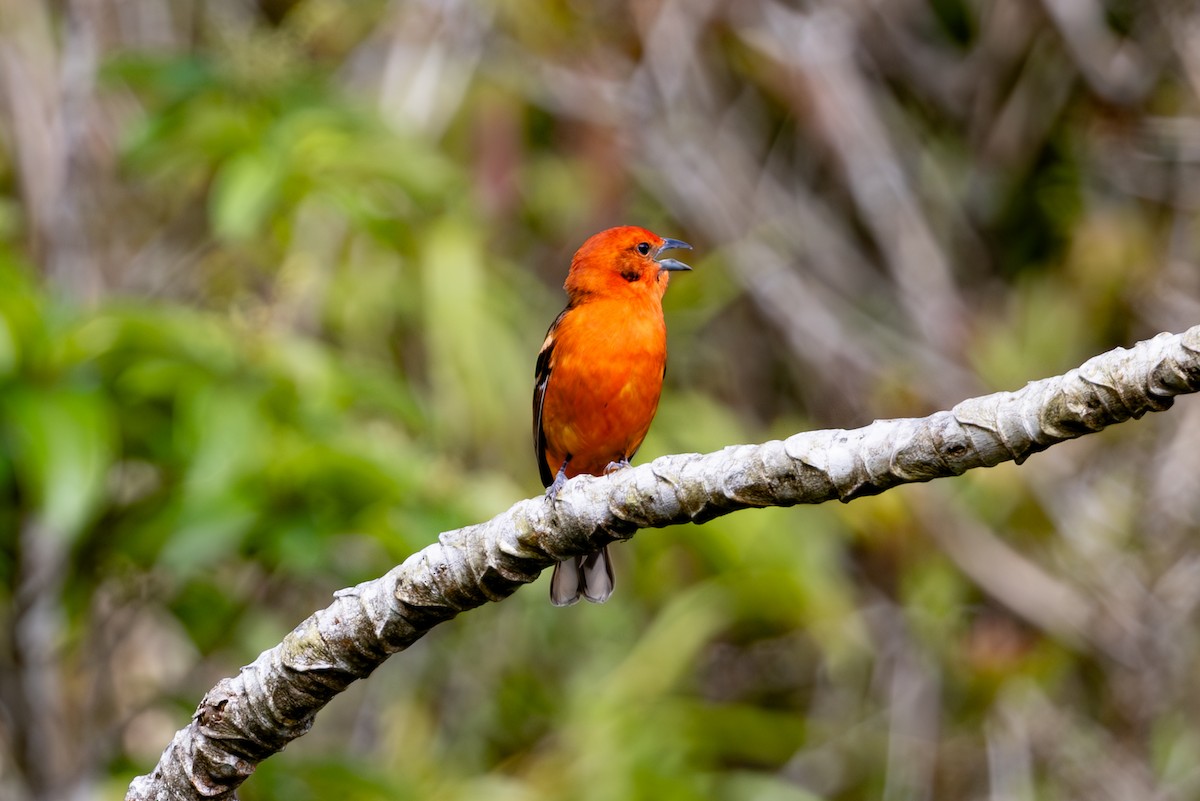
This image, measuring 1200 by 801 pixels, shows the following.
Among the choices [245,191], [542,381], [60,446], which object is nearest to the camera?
[60,446]

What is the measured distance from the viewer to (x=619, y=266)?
4.04 metres

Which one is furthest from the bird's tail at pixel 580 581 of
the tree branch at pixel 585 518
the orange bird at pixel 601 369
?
the tree branch at pixel 585 518

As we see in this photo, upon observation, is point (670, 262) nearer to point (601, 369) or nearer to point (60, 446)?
point (601, 369)

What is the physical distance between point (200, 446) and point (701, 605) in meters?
2.43

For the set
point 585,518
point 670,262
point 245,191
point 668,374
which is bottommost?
point 585,518

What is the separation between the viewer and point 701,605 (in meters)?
5.18

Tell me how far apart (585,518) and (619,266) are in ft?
6.59

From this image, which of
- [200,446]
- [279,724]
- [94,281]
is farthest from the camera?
[94,281]

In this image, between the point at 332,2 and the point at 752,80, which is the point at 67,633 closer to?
the point at 332,2

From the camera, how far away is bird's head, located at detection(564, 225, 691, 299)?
4004mm

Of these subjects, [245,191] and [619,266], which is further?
[619,266]

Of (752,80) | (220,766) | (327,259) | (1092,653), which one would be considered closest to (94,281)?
(327,259)

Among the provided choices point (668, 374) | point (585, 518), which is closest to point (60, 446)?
point (585, 518)

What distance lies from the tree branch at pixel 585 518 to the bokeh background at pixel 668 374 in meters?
1.00
